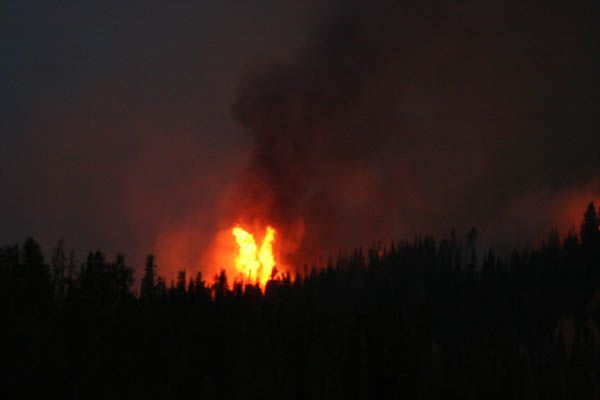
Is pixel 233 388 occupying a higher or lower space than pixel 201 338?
lower

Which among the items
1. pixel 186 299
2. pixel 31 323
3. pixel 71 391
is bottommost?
pixel 71 391

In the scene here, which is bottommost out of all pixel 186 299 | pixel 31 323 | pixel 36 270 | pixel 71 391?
pixel 71 391

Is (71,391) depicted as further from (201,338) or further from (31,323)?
(201,338)

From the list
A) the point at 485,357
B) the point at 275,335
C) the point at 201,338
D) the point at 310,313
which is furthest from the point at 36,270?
the point at 485,357

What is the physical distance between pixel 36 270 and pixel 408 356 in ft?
218

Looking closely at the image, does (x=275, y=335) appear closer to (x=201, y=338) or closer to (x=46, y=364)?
(x=201, y=338)

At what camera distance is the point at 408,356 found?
124 metres

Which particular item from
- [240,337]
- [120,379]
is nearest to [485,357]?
[240,337]

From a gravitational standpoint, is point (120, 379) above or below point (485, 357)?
below

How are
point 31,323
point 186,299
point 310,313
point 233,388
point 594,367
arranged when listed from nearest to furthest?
1. point 31,323
2. point 233,388
3. point 186,299
4. point 310,313
5. point 594,367

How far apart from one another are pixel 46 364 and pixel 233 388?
132 ft

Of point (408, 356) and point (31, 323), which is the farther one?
point (408, 356)

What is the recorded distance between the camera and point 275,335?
132000 millimetres

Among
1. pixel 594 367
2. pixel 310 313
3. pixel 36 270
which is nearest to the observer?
pixel 36 270
